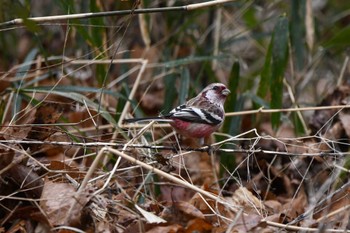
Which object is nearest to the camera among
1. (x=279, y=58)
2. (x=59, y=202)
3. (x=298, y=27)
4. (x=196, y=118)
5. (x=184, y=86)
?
(x=59, y=202)

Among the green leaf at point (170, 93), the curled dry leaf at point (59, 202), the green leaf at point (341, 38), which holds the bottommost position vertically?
the green leaf at point (170, 93)

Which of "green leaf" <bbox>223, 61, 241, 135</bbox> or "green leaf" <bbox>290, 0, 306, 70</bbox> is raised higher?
"green leaf" <bbox>290, 0, 306, 70</bbox>

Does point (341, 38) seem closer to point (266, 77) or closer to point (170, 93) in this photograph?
point (266, 77)

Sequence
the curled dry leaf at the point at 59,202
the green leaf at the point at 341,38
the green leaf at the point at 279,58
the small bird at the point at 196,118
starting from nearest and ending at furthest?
1. the curled dry leaf at the point at 59,202
2. the small bird at the point at 196,118
3. the green leaf at the point at 279,58
4. the green leaf at the point at 341,38

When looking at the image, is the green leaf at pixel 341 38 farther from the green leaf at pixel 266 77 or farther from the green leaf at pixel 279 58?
the green leaf at pixel 266 77

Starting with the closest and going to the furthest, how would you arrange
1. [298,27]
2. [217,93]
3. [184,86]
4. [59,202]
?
[59,202]
[217,93]
[184,86]
[298,27]

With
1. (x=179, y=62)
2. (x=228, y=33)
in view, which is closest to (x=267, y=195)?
(x=179, y=62)

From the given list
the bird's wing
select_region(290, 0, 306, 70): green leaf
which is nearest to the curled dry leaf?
the bird's wing

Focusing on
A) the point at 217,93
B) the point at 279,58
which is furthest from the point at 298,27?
the point at 217,93

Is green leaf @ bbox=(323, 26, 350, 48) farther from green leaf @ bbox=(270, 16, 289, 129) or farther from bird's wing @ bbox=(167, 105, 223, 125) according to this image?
bird's wing @ bbox=(167, 105, 223, 125)

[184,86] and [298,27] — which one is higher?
[298,27]

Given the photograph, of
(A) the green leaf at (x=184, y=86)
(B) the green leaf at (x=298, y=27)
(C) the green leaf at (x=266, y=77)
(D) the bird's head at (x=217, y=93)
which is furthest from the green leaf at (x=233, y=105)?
(B) the green leaf at (x=298, y=27)
